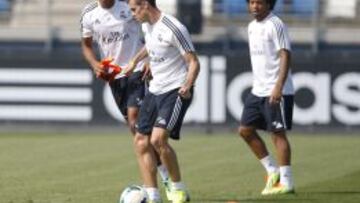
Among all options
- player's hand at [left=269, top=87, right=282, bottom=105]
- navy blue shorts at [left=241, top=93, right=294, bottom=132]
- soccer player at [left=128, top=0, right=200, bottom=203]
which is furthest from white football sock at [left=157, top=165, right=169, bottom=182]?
player's hand at [left=269, top=87, right=282, bottom=105]

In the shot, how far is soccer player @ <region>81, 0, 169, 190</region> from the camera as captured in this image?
45.9ft

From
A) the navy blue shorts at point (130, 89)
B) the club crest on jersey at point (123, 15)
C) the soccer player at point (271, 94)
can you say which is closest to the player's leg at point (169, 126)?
the navy blue shorts at point (130, 89)

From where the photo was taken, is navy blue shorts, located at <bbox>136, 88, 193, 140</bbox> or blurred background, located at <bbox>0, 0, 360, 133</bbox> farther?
blurred background, located at <bbox>0, 0, 360, 133</bbox>

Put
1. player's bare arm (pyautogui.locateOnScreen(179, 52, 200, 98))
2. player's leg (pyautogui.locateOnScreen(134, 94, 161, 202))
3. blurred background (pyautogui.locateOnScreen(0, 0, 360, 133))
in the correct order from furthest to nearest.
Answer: blurred background (pyautogui.locateOnScreen(0, 0, 360, 133)) < player's leg (pyautogui.locateOnScreen(134, 94, 161, 202)) < player's bare arm (pyautogui.locateOnScreen(179, 52, 200, 98))

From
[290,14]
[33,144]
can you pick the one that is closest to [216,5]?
[290,14]

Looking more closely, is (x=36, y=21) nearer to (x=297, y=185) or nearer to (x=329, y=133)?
(x=329, y=133)

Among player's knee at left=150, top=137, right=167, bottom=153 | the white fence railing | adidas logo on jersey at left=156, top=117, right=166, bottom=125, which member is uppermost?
adidas logo on jersey at left=156, top=117, right=166, bottom=125

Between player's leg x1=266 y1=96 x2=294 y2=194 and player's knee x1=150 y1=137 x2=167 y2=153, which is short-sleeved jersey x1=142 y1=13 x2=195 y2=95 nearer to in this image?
player's knee x1=150 y1=137 x2=167 y2=153

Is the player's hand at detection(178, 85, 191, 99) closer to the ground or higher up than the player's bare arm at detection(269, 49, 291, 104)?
higher up

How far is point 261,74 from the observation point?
14.0 meters

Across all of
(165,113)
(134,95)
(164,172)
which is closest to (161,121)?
(165,113)

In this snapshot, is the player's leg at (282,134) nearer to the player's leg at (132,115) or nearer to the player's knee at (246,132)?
the player's knee at (246,132)

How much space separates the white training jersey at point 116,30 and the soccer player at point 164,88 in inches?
50.2

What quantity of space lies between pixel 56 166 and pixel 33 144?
12.7ft
